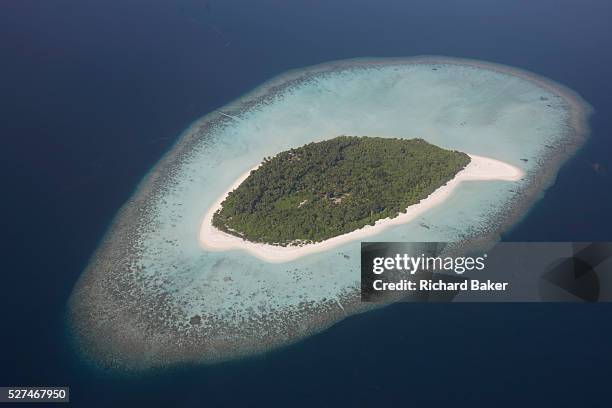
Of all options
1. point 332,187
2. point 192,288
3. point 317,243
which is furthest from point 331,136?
point 192,288

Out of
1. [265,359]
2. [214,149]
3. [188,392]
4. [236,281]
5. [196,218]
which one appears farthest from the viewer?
[214,149]

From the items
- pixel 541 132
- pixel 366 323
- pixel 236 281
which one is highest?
pixel 541 132

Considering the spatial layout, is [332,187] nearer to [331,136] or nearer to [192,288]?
[331,136]

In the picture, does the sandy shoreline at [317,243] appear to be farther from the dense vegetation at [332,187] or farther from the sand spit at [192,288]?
the sand spit at [192,288]

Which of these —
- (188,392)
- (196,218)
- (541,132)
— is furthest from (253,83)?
(188,392)

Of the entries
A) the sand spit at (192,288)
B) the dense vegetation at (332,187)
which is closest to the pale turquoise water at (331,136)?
the sand spit at (192,288)

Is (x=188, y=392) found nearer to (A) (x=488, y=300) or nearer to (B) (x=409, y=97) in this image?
(A) (x=488, y=300)

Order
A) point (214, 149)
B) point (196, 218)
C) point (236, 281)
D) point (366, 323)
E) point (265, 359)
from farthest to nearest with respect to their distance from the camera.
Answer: point (214, 149), point (196, 218), point (236, 281), point (366, 323), point (265, 359)
